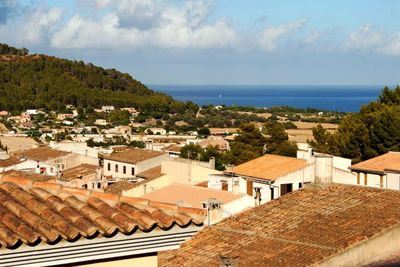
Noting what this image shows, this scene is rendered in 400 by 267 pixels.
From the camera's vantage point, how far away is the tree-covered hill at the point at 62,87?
107 meters

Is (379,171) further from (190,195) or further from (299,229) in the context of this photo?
(299,229)

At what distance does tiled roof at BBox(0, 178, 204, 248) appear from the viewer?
3.88 metres

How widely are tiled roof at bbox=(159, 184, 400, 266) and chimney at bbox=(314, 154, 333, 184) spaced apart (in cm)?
21

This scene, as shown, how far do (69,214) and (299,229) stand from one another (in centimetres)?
991

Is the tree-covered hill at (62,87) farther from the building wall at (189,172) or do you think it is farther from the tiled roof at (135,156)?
the building wall at (189,172)

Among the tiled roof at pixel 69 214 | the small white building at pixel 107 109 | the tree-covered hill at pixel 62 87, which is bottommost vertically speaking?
the small white building at pixel 107 109

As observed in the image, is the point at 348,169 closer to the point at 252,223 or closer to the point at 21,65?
A: the point at 252,223

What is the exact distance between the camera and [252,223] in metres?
14.9

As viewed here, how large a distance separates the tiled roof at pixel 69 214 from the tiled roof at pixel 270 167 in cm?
2193

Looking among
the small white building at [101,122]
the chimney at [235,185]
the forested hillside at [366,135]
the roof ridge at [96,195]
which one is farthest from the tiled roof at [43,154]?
the small white building at [101,122]

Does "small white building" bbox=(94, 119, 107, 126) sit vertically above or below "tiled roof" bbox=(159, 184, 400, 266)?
below

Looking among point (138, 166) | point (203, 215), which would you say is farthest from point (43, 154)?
point (203, 215)

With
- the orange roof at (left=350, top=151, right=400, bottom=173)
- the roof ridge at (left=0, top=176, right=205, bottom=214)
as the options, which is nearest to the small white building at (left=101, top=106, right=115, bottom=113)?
the orange roof at (left=350, top=151, right=400, bottom=173)

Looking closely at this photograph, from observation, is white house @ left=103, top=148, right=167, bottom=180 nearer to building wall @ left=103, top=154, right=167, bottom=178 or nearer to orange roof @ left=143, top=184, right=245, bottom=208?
building wall @ left=103, top=154, right=167, bottom=178
